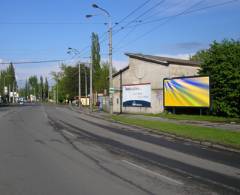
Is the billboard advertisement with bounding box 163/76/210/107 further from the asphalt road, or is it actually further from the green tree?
the asphalt road

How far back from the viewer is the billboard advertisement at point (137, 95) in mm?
46188

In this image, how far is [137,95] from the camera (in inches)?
1889

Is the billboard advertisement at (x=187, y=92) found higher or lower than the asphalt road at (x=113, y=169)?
higher

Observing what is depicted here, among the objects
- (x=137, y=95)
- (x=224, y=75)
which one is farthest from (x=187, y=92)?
(x=137, y=95)

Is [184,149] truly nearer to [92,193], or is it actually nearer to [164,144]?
[164,144]

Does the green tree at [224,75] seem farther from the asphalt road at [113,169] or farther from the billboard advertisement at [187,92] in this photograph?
the asphalt road at [113,169]

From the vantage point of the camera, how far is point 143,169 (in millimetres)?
11016

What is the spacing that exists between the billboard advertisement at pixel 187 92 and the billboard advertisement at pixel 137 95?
4.74 m

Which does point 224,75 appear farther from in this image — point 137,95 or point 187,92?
point 137,95

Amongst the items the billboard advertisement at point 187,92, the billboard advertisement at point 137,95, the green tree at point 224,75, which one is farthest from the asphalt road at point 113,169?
the billboard advertisement at point 137,95

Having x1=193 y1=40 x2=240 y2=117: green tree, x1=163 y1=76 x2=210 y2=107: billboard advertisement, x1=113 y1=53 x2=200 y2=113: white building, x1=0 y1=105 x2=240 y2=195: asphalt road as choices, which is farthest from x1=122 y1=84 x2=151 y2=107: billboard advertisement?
x1=0 y1=105 x2=240 y2=195: asphalt road

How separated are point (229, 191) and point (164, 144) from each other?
30.7 feet

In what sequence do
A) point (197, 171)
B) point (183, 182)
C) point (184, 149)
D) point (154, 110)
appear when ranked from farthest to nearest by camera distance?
point (154, 110), point (184, 149), point (197, 171), point (183, 182)

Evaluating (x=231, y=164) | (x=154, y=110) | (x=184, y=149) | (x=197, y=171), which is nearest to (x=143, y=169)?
(x=197, y=171)
